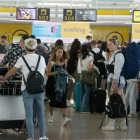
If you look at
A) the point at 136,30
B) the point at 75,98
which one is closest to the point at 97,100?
the point at 75,98

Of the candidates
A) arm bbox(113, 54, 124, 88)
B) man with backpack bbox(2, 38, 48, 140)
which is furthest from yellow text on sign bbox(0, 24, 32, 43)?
man with backpack bbox(2, 38, 48, 140)

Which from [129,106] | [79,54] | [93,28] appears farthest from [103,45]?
[93,28]

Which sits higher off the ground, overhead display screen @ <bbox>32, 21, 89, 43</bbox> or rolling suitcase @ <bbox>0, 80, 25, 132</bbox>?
overhead display screen @ <bbox>32, 21, 89, 43</bbox>

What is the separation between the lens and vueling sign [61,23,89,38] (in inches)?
503

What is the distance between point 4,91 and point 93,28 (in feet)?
45.3

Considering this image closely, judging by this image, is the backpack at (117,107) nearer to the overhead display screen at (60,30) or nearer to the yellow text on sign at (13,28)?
the overhead display screen at (60,30)

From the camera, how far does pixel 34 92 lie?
372cm

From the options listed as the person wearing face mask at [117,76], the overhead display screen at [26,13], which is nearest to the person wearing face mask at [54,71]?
the person wearing face mask at [117,76]

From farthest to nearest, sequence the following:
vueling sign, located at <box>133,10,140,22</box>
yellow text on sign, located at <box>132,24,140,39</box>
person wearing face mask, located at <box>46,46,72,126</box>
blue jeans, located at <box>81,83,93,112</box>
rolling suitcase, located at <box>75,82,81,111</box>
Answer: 1. yellow text on sign, located at <box>132,24,140,39</box>
2. vueling sign, located at <box>133,10,140,22</box>
3. rolling suitcase, located at <box>75,82,81,111</box>
4. blue jeans, located at <box>81,83,93,112</box>
5. person wearing face mask, located at <box>46,46,72,126</box>

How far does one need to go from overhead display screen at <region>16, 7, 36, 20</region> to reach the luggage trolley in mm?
7928

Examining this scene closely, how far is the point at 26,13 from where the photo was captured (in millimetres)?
11852

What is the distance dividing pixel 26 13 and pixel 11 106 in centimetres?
824

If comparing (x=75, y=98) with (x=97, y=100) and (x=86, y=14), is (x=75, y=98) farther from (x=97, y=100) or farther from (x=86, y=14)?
(x=86, y=14)

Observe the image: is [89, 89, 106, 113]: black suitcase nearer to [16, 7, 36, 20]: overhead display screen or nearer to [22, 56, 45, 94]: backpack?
[22, 56, 45, 94]: backpack
